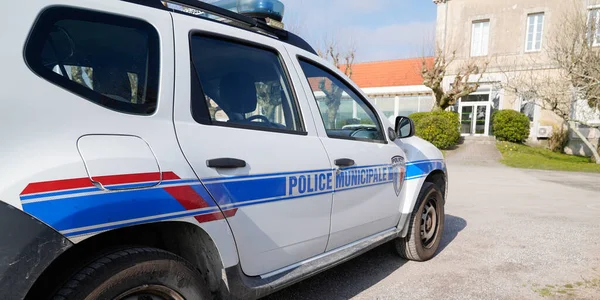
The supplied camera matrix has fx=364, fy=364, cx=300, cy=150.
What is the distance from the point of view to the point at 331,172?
94.9 inches

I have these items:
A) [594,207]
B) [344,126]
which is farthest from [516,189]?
[344,126]

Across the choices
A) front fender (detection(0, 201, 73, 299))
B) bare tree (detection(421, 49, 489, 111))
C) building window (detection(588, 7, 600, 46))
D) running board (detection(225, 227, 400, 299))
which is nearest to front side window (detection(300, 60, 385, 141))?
running board (detection(225, 227, 400, 299))

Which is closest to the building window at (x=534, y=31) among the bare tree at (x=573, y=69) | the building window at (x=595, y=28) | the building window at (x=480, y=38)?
the building window at (x=480, y=38)

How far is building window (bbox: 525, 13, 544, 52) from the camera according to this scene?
58.4 ft

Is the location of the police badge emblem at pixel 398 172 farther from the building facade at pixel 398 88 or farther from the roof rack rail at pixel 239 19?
the building facade at pixel 398 88

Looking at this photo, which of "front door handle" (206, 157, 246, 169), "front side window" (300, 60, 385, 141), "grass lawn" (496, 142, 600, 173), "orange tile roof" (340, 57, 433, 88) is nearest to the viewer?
"front door handle" (206, 157, 246, 169)

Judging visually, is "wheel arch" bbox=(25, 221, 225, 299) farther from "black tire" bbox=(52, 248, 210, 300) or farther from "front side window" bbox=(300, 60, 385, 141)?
"front side window" bbox=(300, 60, 385, 141)

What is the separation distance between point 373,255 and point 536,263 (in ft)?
5.48

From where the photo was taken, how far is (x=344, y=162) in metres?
2.52

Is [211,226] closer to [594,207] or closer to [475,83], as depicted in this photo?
[594,207]

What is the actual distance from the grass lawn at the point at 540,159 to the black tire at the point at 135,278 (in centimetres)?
1458

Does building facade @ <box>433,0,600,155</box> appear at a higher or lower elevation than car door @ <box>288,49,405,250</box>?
higher

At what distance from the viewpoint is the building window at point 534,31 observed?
1780 cm

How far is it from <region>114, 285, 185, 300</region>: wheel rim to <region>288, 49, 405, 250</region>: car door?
1.20m
